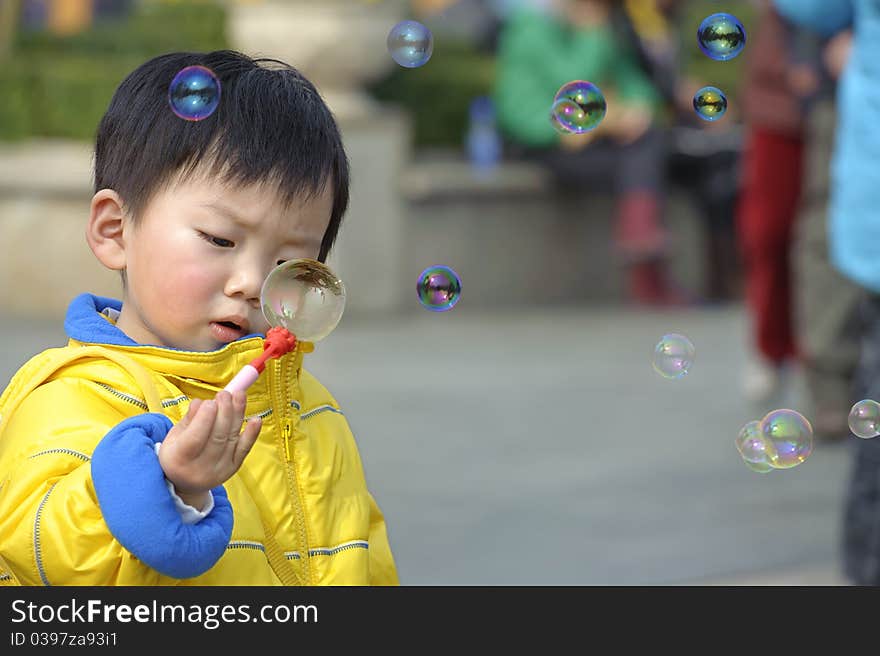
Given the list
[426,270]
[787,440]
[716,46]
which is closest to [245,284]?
[426,270]

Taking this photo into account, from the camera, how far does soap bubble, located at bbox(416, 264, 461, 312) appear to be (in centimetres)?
262

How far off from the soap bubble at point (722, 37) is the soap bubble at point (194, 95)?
50.4 inches

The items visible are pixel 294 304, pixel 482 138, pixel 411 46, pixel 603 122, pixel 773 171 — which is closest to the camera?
pixel 294 304

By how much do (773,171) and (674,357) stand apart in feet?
10.3

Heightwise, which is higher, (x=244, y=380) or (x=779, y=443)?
(x=779, y=443)

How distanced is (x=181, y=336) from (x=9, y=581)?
0.34 metres

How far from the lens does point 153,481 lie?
5.61 ft

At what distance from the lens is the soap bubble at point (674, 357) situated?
2.87 meters

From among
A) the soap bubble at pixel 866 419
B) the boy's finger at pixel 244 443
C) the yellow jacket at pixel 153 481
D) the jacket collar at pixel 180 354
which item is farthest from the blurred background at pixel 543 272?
the boy's finger at pixel 244 443

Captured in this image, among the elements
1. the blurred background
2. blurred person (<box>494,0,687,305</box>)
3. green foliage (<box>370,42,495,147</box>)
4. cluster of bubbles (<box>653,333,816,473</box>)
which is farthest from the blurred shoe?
green foliage (<box>370,42,495,147</box>)

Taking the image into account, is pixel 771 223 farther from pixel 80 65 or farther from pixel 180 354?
pixel 180 354

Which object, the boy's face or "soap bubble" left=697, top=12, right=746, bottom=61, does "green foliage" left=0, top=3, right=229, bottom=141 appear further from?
the boy's face

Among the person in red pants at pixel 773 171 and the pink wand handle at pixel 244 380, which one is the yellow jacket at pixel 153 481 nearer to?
the pink wand handle at pixel 244 380
